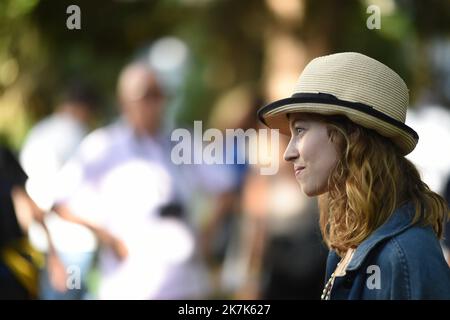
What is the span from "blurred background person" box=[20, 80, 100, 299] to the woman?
290cm

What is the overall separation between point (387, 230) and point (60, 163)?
3.47m

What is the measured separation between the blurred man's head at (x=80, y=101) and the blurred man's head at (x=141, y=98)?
16 cm

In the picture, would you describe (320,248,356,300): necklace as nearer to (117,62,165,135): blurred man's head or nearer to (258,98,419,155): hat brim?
(258,98,419,155): hat brim

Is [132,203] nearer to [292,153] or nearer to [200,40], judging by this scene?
[200,40]

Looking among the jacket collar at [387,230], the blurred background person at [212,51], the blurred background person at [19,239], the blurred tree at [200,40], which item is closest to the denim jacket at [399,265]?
the jacket collar at [387,230]

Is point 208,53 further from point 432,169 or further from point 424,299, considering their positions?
point 424,299

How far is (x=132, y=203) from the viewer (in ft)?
17.0

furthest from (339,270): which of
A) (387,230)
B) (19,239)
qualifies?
(19,239)

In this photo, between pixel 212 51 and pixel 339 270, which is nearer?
pixel 339 270

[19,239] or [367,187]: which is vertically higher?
[367,187]

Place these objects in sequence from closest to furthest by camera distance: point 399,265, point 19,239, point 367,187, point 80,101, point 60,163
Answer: point 399,265 → point 367,187 → point 19,239 → point 60,163 → point 80,101

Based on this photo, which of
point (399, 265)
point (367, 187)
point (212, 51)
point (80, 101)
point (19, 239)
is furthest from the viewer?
point (212, 51)

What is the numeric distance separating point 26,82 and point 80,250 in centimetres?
128
